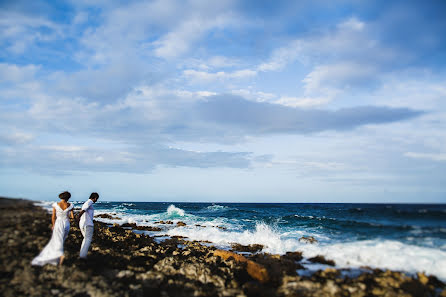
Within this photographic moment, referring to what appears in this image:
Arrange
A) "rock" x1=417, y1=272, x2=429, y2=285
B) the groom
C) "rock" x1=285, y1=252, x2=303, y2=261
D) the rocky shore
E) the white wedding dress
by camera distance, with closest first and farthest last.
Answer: the rocky shore, "rock" x1=417, y1=272, x2=429, y2=285, the white wedding dress, the groom, "rock" x1=285, y1=252, x2=303, y2=261

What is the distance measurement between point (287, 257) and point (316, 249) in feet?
5.28

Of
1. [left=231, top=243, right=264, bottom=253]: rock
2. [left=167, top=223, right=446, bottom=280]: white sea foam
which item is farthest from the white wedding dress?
[left=167, top=223, right=446, bottom=280]: white sea foam

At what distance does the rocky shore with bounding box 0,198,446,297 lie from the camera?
608 cm

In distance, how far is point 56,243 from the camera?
6.88m

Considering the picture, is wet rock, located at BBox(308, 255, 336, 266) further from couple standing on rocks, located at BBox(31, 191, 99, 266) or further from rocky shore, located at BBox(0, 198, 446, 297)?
couple standing on rocks, located at BBox(31, 191, 99, 266)

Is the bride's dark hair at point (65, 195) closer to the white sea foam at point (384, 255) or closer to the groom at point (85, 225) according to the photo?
the groom at point (85, 225)

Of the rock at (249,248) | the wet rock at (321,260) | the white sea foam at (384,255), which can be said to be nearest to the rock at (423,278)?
the white sea foam at (384,255)

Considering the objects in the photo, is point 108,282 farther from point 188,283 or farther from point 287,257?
point 287,257

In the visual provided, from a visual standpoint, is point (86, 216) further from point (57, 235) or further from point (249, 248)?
point (249, 248)

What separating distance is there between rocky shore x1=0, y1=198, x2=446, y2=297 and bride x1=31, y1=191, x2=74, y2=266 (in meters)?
0.19

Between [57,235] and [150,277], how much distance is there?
108 inches

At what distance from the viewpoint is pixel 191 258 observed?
9.50 m

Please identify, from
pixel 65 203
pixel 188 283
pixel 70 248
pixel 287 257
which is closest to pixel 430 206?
pixel 287 257

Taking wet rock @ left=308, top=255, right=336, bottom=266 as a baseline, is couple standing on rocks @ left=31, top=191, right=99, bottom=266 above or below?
above
